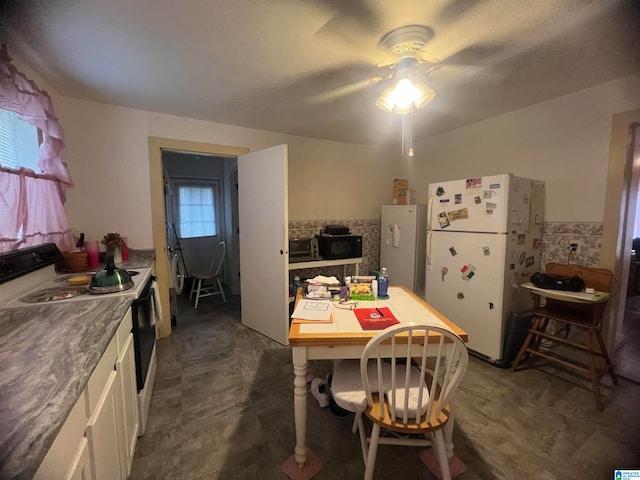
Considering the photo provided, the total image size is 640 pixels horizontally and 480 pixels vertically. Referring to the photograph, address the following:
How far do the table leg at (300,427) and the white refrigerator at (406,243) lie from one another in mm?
2317

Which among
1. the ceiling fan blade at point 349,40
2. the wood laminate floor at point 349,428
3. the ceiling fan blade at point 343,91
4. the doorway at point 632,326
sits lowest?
the wood laminate floor at point 349,428

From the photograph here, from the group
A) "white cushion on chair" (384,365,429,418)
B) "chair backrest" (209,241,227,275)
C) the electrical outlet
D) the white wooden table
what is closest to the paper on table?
the white wooden table

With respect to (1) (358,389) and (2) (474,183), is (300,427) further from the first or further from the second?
(2) (474,183)

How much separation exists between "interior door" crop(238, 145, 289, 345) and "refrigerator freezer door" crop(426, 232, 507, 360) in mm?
1471

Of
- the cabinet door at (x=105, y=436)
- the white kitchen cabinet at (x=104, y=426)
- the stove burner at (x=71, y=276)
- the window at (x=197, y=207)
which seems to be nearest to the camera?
the white kitchen cabinet at (x=104, y=426)

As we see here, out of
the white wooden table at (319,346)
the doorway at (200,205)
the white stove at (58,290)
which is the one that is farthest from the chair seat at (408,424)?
the doorway at (200,205)

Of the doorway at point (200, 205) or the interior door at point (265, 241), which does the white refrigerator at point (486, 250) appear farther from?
the doorway at point (200, 205)

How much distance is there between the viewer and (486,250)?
225 cm

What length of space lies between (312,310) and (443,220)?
1.70 m

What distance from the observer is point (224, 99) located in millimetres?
2365

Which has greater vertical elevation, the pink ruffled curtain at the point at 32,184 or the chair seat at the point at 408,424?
the pink ruffled curtain at the point at 32,184

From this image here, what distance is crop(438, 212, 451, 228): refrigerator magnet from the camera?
8.41ft

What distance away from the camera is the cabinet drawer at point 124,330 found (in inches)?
49.3

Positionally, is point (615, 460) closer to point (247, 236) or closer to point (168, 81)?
point (247, 236)
